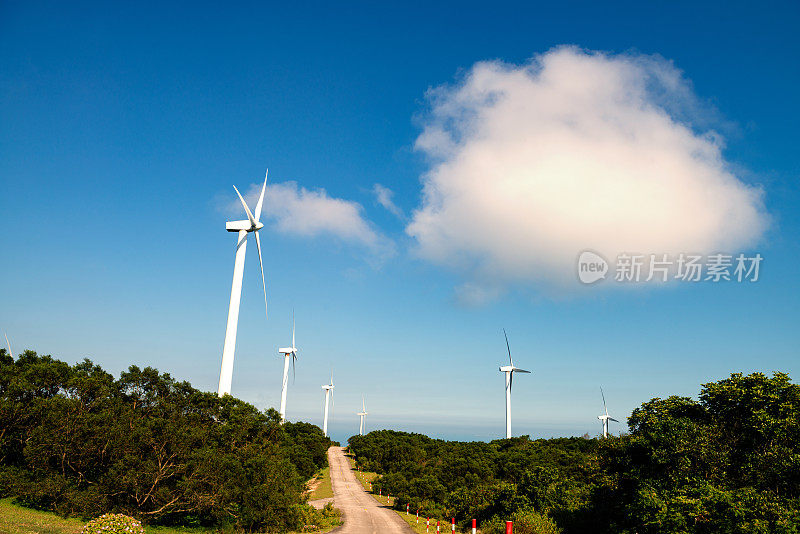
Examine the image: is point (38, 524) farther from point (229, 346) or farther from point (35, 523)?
point (229, 346)

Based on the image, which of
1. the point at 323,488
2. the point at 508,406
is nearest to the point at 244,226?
the point at 323,488

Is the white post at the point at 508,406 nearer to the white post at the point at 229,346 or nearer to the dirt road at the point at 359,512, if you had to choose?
the dirt road at the point at 359,512

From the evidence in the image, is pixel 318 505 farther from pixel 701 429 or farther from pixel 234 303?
pixel 701 429

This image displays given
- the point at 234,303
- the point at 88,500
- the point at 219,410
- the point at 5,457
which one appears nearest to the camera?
the point at 88,500

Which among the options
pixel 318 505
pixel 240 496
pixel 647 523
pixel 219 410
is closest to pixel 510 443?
pixel 318 505

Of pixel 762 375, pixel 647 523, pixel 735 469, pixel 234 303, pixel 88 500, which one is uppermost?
pixel 234 303

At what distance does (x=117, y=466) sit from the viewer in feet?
Answer: 113

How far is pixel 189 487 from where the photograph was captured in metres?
35.5

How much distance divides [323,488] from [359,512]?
25484mm

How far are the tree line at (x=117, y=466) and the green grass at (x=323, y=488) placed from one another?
27.6 meters

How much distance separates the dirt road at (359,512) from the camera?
4067 centimetres

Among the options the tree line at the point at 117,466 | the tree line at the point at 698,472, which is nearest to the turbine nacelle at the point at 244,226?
the tree line at the point at 117,466

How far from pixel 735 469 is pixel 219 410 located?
1722 inches

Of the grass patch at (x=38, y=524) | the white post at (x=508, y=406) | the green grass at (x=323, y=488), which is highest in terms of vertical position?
the white post at (x=508, y=406)
